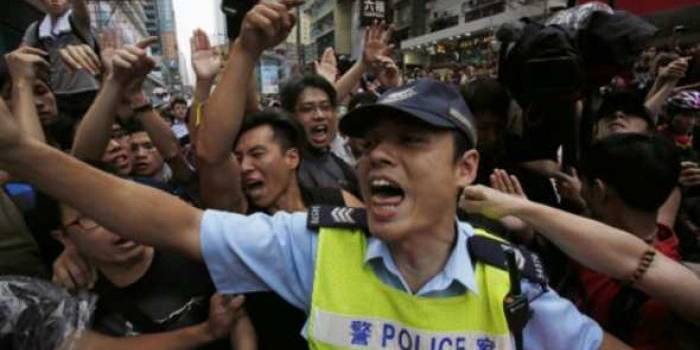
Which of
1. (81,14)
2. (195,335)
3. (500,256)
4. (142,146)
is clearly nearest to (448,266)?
(500,256)

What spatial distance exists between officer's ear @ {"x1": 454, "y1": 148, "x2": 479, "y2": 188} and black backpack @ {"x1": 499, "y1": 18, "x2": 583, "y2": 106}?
0.79 m

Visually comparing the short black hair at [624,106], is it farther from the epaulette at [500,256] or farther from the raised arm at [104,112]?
the raised arm at [104,112]

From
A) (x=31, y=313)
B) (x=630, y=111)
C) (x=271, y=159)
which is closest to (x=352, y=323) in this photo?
(x=31, y=313)

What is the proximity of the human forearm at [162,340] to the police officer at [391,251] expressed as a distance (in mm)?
265

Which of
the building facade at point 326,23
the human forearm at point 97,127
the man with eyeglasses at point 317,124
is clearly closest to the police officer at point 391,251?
the human forearm at point 97,127

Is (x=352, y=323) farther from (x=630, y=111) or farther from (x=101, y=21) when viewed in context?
(x=630, y=111)

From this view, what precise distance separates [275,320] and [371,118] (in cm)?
71

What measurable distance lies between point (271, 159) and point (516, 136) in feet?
4.10

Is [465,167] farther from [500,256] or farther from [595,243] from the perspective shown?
[595,243]

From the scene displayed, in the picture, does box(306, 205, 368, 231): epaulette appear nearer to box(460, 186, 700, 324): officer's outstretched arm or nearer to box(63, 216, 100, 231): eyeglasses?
box(460, 186, 700, 324): officer's outstretched arm

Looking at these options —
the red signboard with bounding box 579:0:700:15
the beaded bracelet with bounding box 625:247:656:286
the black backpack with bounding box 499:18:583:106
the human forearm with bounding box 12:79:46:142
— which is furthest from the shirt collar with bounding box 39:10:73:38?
the red signboard with bounding box 579:0:700:15

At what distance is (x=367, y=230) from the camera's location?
1415 millimetres

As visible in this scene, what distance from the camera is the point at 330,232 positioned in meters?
1.38

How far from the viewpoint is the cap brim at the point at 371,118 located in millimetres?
1284
